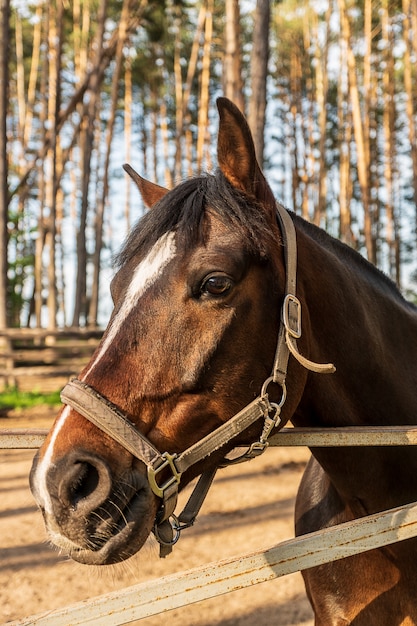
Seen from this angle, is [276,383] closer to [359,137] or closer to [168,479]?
[168,479]

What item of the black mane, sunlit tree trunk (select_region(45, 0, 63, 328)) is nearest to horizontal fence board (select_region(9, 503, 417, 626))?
the black mane

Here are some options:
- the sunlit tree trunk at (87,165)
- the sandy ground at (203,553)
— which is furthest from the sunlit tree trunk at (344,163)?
the sandy ground at (203,553)

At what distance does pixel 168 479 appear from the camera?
5.08ft

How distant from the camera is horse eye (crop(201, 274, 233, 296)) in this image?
1.62 metres

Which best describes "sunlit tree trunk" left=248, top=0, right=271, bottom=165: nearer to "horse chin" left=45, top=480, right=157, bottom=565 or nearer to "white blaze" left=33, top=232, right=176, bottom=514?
"white blaze" left=33, top=232, right=176, bottom=514

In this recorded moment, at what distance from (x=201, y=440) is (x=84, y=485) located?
364 mm

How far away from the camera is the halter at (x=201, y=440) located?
1465 mm

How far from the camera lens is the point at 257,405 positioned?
1643mm

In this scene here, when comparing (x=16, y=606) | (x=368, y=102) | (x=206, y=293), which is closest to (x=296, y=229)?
(x=206, y=293)

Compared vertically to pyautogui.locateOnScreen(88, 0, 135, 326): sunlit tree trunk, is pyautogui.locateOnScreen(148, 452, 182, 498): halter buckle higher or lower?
lower

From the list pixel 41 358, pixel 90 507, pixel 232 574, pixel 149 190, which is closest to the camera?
pixel 90 507

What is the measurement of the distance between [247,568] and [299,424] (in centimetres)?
69

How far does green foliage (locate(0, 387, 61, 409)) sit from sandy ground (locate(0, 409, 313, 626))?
256cm

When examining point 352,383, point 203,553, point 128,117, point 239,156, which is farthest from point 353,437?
point 128,117
